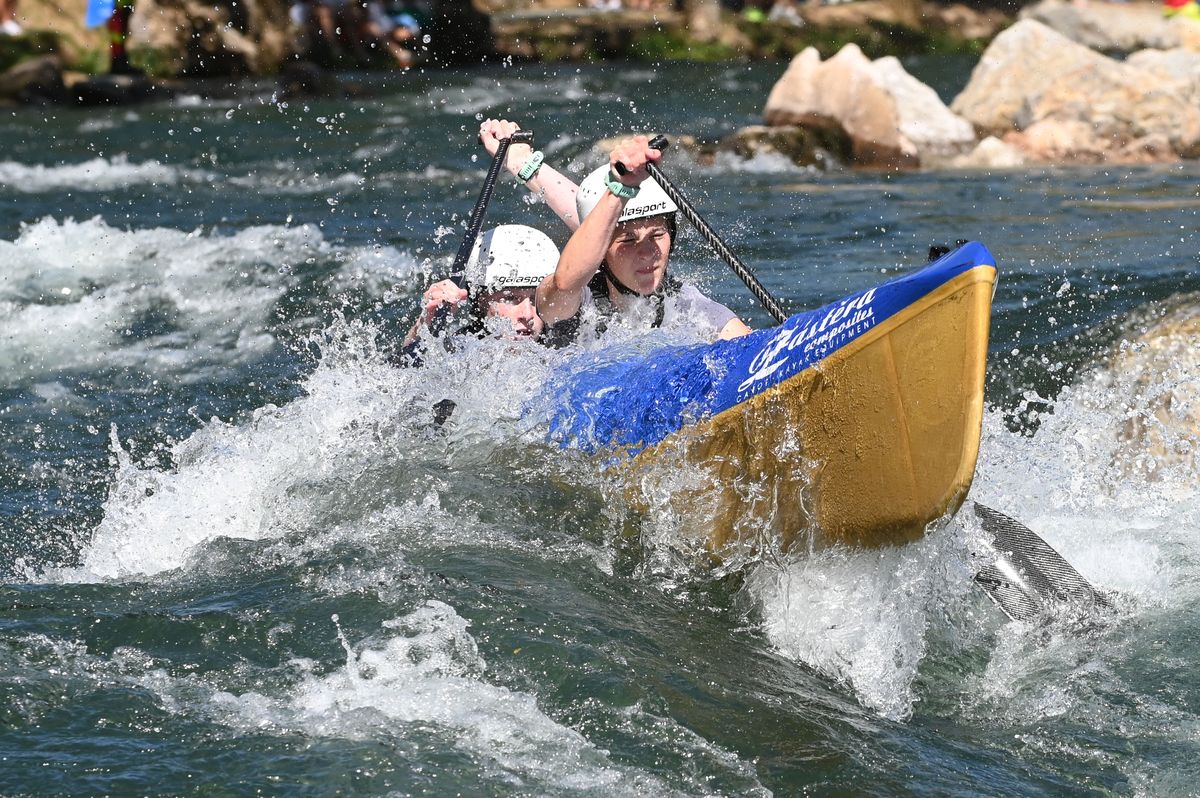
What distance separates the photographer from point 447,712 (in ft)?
12.9

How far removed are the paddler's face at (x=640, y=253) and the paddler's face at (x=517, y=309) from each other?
0.43 meters

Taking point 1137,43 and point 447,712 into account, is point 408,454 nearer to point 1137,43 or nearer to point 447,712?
point 447,712

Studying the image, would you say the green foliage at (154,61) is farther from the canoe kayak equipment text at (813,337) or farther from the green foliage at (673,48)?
the canoe kayak equipment text at (813,337)

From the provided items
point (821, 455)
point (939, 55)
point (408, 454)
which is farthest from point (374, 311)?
point (939, 55)

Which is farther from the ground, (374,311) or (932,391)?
(932,391)

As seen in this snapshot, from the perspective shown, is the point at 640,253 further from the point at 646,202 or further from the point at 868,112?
the point at 868,112

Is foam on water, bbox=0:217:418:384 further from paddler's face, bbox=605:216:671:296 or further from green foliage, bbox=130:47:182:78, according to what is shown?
green foliage, bbox=130:47:182:78

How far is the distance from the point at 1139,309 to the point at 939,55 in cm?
2048

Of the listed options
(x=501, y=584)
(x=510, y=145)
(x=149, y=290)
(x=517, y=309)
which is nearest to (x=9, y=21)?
(x=149, y=290)

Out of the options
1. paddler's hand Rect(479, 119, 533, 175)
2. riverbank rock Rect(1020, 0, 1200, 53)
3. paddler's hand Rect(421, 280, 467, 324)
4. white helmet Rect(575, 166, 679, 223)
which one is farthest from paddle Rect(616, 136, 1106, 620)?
riverbank rock Rect(1020, 0, 1200, 53)

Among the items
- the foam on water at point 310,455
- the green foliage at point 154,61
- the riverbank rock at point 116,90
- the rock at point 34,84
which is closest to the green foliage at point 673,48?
the green foliage at point 154,61

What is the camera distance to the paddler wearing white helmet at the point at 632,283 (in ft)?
17.7

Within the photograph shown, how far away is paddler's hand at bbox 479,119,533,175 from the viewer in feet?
22.3

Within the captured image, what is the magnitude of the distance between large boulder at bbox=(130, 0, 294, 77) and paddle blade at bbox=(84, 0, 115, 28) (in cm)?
196
